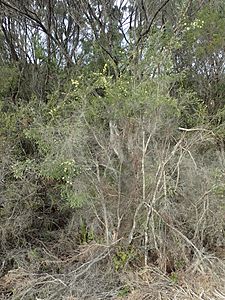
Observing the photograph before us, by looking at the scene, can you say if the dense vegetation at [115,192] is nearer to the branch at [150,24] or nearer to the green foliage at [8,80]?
the green foliage at [8,80]

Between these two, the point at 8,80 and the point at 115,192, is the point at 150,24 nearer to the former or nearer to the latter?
the point at 8,80

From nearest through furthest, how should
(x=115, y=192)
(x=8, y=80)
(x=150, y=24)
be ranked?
(x=115, y=192) → (x=8, y=80) → (x=150, y=24)

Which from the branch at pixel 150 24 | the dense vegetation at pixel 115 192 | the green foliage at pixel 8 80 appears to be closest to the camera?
the dense vegetation at pixel 115 192

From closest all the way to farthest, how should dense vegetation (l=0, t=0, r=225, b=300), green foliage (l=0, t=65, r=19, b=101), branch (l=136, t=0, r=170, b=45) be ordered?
1. dense vegetation (l=0, t=0, r=225, b=300)
2. green foliage (l=0, t=65, r=19, b=101)
3. branch (l=136, t=0, r=170, b=45)

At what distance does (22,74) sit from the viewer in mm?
8586

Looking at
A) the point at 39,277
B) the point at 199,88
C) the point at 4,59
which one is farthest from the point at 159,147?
the point at 4,59

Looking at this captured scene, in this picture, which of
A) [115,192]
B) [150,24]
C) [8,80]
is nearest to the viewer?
[115,192]

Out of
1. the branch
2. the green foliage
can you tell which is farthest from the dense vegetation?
the branch

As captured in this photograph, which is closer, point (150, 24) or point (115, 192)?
point (115, 192)

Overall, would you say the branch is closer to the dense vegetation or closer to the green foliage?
the dense vegetation

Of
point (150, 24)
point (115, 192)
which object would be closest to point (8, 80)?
point (150, 24)

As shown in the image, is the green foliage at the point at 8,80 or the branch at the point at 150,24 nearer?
the green foliage at the point at 8,80

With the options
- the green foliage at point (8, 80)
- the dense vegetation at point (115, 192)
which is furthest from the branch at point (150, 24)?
the green foliage at point (8, 80)

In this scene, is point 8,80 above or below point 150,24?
below
